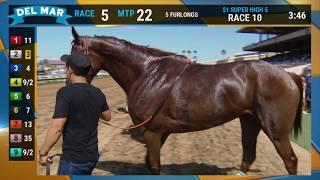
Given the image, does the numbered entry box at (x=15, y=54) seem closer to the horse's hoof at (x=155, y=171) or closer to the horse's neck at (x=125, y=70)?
the horse's neck at (x=125, y=70)

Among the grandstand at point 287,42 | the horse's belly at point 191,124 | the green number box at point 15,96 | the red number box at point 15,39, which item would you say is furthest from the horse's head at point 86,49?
the grandstand at point 287,42

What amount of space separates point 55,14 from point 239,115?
176 centimetres

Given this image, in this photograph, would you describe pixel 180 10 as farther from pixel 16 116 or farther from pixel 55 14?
pixel 16 116

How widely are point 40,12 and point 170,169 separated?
1.70 m

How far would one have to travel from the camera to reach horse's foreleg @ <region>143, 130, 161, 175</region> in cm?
363

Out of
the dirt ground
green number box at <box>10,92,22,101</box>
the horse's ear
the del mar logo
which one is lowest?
the dirt ground

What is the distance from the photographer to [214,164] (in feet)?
11.9

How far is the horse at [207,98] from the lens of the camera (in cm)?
363

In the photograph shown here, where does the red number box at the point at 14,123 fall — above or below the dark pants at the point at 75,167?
above

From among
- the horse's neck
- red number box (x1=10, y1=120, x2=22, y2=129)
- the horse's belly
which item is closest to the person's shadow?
the horse's belly

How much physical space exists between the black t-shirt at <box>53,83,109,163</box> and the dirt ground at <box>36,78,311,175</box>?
2.68ft

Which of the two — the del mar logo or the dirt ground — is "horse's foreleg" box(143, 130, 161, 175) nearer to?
the dirt ground

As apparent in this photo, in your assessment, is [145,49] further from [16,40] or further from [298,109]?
[298,109]

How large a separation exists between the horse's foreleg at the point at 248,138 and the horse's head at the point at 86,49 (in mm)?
1331
